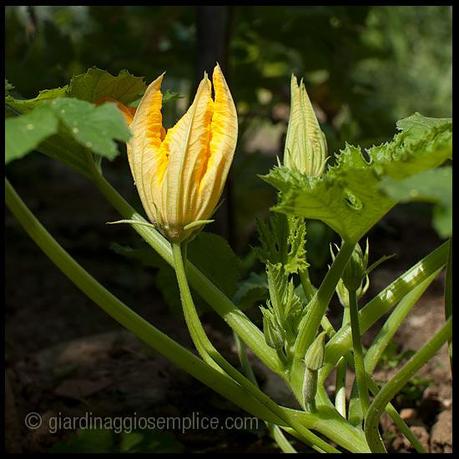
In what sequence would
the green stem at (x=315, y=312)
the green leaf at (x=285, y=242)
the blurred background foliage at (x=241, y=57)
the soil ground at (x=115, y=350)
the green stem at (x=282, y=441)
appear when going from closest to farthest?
the green stem at (x=315, y=312) → the green leaf at (x=285, y=242) → the green stem at (x=282, y=441) → the soil ground at (x=115, y=350) → the blurred background foliage at (x=241, y=57)

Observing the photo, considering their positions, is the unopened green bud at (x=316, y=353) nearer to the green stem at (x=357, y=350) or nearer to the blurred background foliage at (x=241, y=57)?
the green stem at (x=357, y=350)

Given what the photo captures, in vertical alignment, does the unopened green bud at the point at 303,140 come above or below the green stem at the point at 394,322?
above

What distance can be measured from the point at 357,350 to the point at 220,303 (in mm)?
206

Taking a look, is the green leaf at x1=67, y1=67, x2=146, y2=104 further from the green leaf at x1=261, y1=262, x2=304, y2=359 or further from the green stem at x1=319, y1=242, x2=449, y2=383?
the green stem at x1=319, y1=242, x2=449, y2=383

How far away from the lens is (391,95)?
6020mm

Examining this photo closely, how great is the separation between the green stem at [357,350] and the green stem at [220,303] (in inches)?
4.2

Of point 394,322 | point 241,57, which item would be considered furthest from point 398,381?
point 241,57

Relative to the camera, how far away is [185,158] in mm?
1055

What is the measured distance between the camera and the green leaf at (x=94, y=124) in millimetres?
875

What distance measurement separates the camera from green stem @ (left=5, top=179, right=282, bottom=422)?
1.00m

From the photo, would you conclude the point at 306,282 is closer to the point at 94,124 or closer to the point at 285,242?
the point at 285,242

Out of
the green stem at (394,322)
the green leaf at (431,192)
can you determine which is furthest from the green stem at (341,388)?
the green leaf at (431,192)
